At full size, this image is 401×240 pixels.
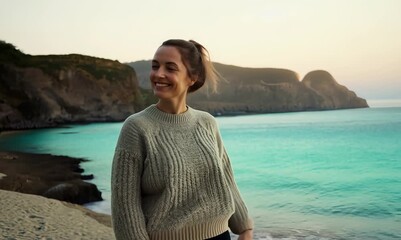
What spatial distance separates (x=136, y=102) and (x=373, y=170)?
167 ft

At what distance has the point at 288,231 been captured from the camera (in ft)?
48.8

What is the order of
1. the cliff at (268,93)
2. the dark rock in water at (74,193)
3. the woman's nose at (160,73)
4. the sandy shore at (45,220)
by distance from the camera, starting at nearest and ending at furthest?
the woman's nose at (160,73) < the sandy shore at (45,220) < the dark rock in water at (74,193) < the cliff at (268,93)

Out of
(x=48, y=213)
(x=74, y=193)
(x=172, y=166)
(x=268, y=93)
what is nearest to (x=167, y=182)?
(x=172, y=166)

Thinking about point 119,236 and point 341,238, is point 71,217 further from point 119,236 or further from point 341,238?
point 119,236

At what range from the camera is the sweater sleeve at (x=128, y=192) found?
1.91 m

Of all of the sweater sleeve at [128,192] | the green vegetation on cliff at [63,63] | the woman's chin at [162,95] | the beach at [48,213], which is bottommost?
the beach at [48,213]

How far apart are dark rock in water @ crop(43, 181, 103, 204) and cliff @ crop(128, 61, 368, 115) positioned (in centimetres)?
13786

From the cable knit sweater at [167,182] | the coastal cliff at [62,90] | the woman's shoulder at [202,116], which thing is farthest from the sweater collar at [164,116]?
the coastal cliff at [62,90]

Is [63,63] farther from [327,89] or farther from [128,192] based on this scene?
[327,89]

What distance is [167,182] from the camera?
193 centimetres

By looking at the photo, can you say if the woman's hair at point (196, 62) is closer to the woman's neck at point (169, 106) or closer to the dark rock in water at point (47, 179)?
the woman's neck at point (169, 106)

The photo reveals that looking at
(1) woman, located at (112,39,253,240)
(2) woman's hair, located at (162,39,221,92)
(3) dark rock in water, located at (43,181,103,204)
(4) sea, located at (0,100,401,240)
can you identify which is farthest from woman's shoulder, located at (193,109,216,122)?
(3) dark rock in water, located at (43,181,103,204)

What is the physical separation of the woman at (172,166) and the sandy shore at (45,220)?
7.21m

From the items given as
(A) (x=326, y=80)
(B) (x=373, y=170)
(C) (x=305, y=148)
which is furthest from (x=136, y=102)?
(A) (x=326, y=80)
